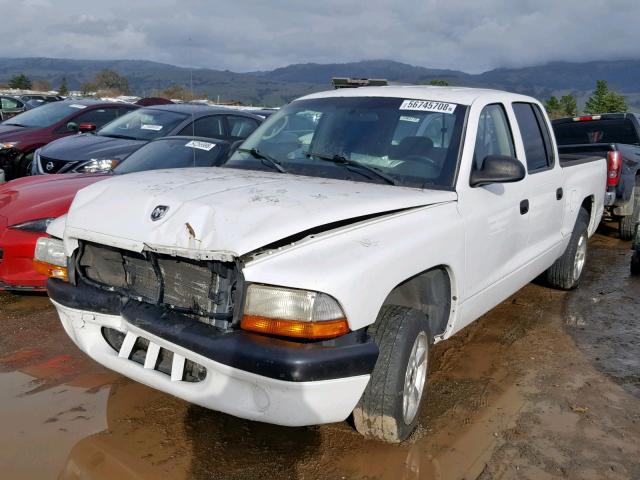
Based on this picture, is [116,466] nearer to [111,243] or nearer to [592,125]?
[111,243]

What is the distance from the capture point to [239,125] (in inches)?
358

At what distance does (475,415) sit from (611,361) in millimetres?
1462

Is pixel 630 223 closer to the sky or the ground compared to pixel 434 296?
closer to the ground

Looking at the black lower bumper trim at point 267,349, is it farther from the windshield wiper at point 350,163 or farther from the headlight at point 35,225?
the headlight at point 35,225

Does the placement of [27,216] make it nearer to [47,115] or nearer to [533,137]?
[533,137]

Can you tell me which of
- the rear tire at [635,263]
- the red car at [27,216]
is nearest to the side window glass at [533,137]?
the rear tire at [635,263]

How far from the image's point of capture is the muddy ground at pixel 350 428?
2893 mm

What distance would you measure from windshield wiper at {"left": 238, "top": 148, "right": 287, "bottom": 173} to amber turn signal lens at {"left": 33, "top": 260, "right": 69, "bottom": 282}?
1.36m

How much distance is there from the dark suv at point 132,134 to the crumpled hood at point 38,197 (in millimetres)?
1811

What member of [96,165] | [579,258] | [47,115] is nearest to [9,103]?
[47,115]

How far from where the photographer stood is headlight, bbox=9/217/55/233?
186 inches

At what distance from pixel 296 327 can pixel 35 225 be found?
3.11 metres

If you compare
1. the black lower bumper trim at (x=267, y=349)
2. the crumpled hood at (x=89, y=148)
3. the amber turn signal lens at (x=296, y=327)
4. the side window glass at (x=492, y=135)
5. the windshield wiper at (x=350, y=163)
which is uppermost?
the side window glass at (x=492, y=135)

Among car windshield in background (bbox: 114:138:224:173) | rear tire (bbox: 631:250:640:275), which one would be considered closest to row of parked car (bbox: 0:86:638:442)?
car windshield in background (bbox: 114:138:224:173)
